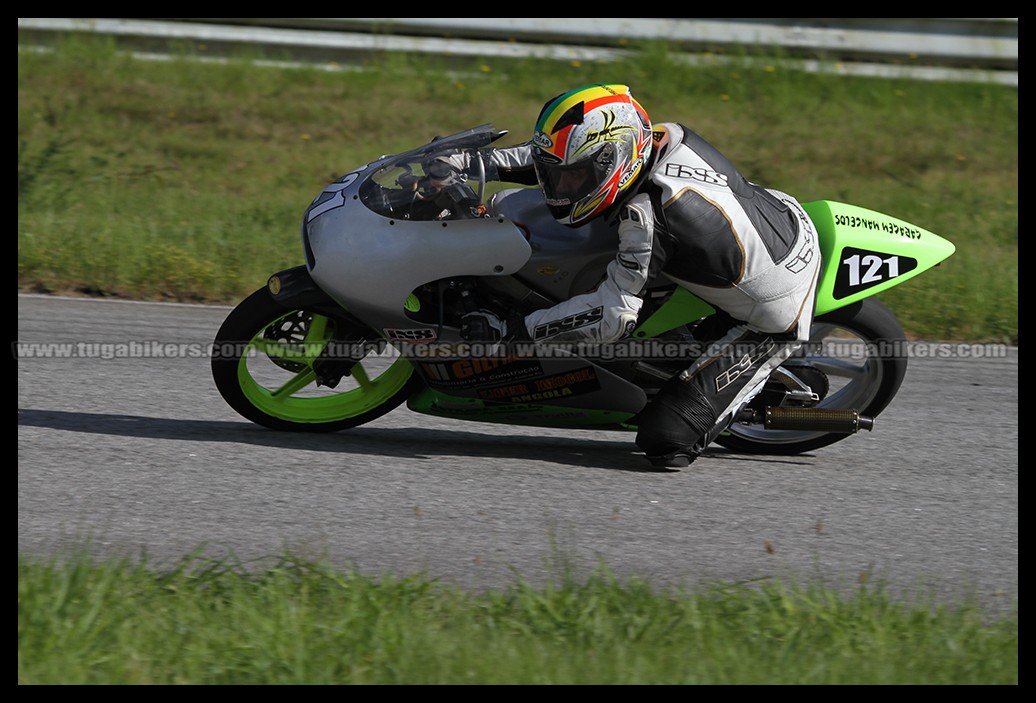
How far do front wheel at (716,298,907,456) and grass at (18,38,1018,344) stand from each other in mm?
3304

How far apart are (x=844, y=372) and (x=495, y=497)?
1.76 m

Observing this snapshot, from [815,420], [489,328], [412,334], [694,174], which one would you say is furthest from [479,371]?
[815,420]

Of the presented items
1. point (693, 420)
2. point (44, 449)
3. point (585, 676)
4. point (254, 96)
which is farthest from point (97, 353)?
point (254, 96)

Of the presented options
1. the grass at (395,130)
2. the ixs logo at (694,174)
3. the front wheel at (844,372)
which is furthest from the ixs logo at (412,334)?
the grass at (395,130)

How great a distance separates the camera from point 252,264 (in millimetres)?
7934

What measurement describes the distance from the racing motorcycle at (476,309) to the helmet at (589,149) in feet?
1.06

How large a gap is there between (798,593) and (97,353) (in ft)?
13.8

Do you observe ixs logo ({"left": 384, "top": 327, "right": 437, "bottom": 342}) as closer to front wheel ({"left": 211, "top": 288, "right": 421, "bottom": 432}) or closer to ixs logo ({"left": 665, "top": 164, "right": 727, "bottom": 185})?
front wheel ({"left": 211, "top": 288, "right": 421, "bottom": 432})

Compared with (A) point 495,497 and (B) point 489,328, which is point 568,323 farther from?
(A) point 495,497

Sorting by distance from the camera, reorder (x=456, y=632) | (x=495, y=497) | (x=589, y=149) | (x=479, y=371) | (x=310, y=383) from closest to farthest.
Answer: (x=456, y=632) < (x=589, y=149) < (x=495, y=497) < (x=479, y=371) < (x=310, y=383)

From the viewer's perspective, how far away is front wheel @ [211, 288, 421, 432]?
502 centimetres

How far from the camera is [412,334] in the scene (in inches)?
195

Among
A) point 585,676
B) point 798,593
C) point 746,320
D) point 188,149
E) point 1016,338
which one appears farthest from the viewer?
point 188,149
